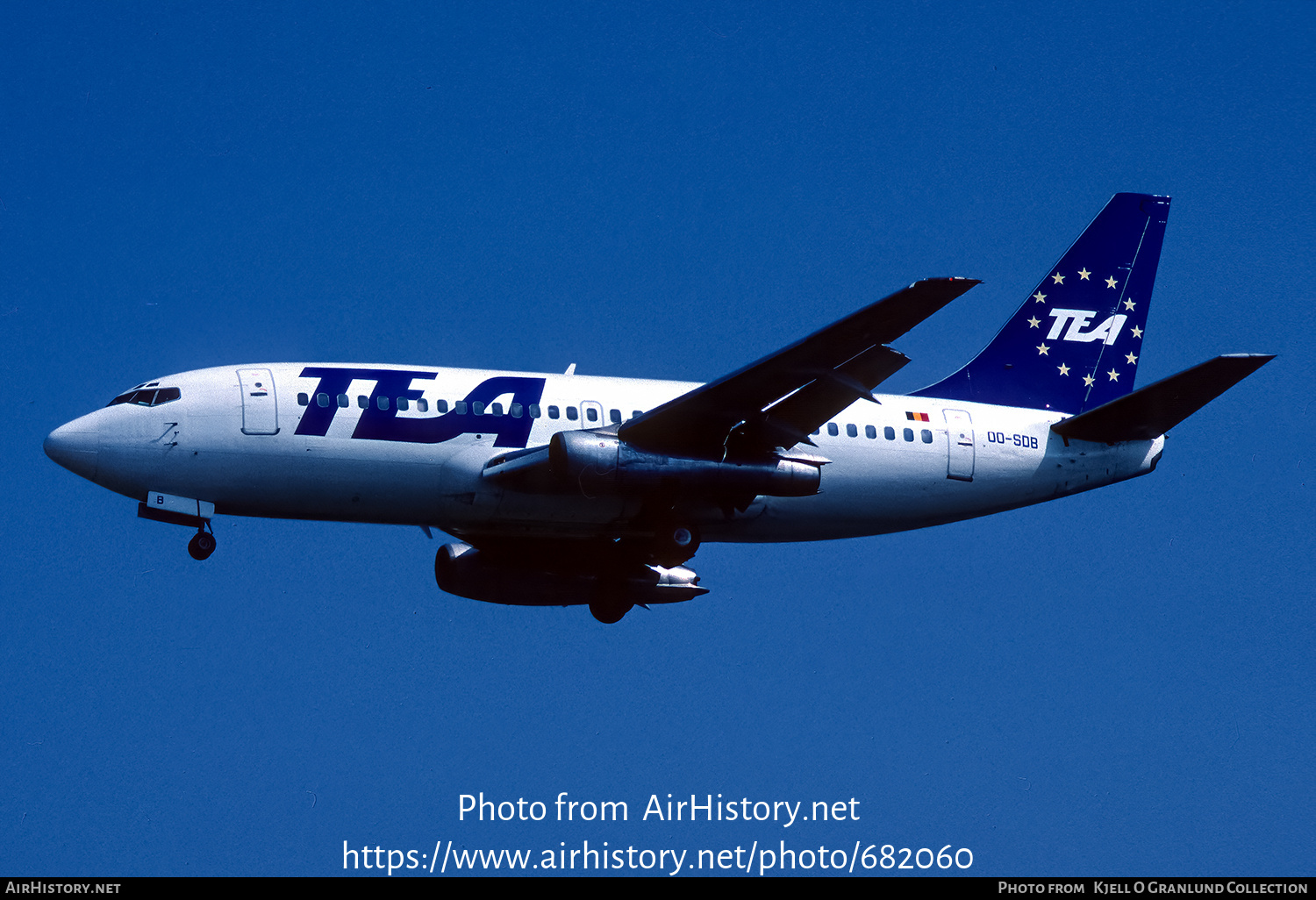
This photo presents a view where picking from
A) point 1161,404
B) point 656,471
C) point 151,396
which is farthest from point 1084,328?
point 151,396

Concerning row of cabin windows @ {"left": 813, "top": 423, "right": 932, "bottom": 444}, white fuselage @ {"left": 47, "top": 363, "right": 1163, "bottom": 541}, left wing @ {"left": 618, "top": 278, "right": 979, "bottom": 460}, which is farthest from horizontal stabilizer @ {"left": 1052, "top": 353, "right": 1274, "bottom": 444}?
left wing @ {"left": 618, "top": 278, "right": 979, "bottom": 460}

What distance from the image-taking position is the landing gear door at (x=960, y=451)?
122 feet

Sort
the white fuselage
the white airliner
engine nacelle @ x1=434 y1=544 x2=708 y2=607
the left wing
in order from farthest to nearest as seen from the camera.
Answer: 1. engine nacelle @ x1=434 y1=544 x2=708 y2=607
2. the white fuselage
3. the white airliner
4. the left wing

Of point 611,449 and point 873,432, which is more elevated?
point 873,432

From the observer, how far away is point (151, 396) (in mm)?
33469

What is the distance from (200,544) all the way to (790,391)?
12715mm

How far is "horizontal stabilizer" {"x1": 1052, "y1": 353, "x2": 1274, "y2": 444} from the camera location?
32469mm

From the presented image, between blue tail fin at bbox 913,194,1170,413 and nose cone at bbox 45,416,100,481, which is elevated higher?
blue tail fin at bbox 913,194,1170,413

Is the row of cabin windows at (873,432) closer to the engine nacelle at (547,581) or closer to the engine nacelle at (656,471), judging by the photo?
the engine nacelle at (656,471)

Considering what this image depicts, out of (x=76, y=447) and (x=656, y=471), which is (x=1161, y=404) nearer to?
(x=656, y=471)

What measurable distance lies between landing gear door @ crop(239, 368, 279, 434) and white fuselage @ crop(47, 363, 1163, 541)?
3cm

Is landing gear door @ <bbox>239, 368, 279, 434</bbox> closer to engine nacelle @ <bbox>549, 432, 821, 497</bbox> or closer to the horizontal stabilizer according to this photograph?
engine nacelle @ <bbox>549, 432, 821, 497</bbox>
